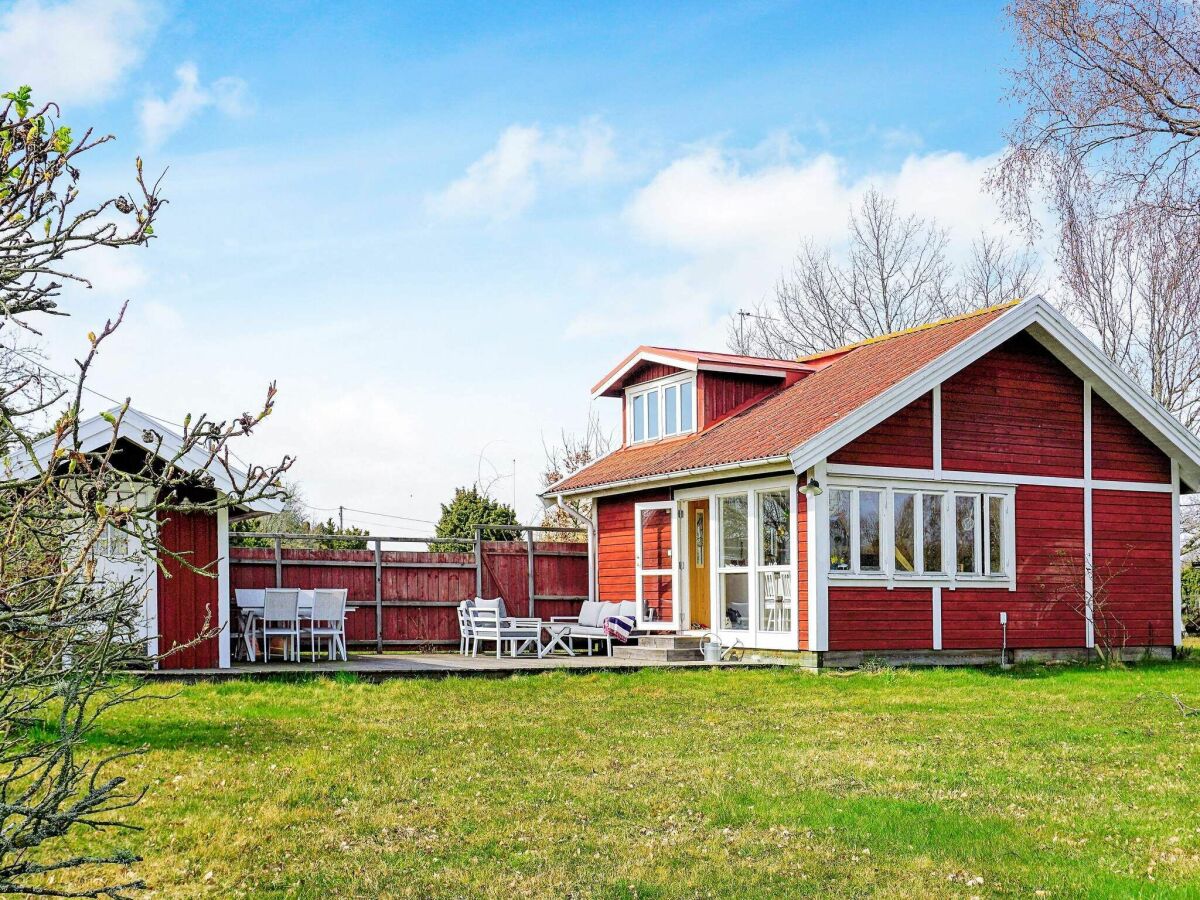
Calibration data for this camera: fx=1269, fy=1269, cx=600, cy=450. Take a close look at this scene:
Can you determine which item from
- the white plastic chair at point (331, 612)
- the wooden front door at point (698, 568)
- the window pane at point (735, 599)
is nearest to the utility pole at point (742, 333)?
the wooden front door at point (698, 568)

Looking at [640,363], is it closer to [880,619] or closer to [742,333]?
[880,619]

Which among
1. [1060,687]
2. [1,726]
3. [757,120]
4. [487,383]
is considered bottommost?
[1060,687]

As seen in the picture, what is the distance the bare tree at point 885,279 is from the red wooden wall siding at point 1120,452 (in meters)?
16.2

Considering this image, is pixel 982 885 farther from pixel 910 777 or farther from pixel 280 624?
pixel 280 624

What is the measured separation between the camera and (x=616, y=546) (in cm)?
2180

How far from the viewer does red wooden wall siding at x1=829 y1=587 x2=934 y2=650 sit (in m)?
17.2

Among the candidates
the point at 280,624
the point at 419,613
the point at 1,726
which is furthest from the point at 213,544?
the point at 1,726

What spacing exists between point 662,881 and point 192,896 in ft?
7.75

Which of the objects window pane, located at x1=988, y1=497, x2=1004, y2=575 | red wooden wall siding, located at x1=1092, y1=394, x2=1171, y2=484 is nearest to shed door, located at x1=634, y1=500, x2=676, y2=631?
window pane, located at x1=988, y1=497, x2=1004, y2=575

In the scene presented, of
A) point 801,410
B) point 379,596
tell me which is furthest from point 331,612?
point 801,410

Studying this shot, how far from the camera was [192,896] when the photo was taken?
636 cm

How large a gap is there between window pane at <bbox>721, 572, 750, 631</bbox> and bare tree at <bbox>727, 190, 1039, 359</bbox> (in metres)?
18.5

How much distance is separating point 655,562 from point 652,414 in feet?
10.6

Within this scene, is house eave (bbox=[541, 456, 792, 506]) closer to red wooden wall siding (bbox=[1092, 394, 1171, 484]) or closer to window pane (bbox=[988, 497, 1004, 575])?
window pane (bbox=[988, 497, 1004, 575])
